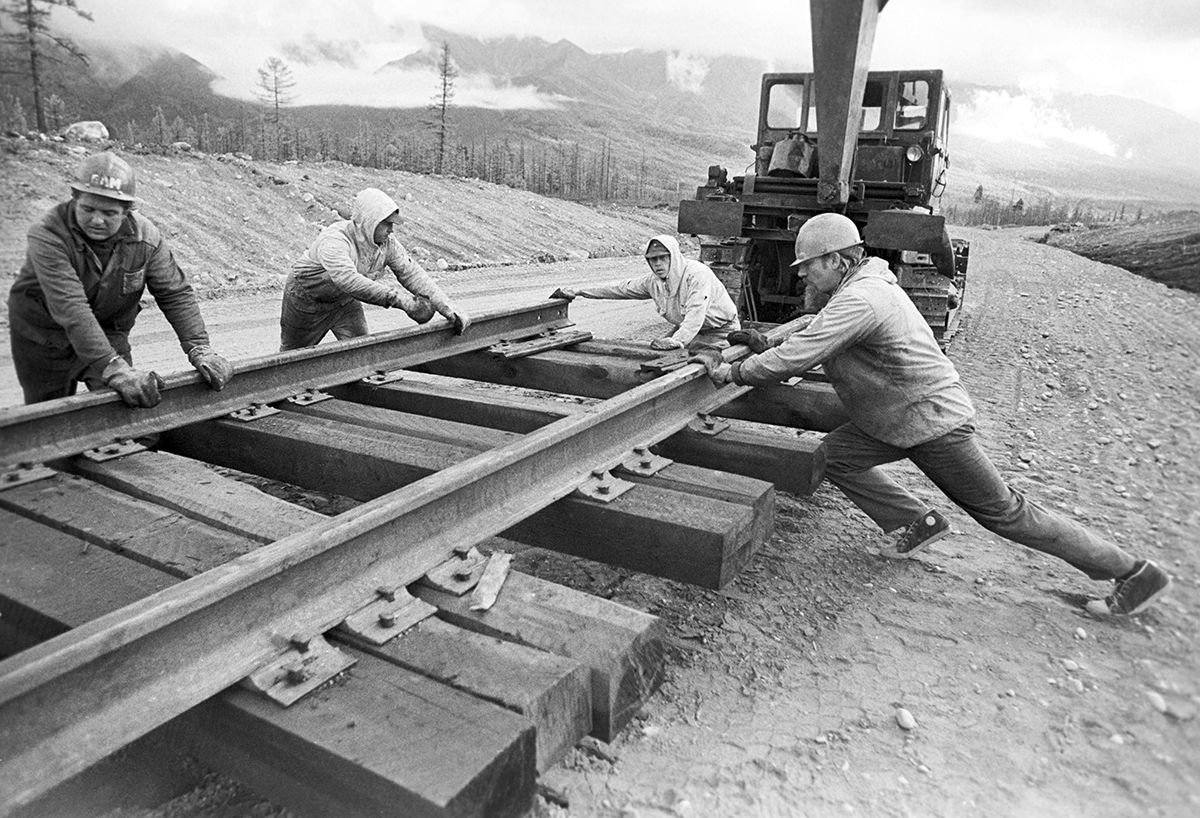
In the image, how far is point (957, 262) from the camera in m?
10.9

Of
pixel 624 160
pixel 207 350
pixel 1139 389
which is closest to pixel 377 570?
pixel 207 350

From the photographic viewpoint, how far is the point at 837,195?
8.28 meters

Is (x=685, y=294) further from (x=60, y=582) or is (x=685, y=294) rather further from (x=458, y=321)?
(x=60, y=582)

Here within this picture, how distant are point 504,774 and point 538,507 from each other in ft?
4.08

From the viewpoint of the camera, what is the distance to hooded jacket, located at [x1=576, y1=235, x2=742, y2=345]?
5.89 metres

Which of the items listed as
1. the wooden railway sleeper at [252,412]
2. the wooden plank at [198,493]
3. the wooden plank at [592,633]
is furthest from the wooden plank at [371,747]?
the wooden railway sleeper at [252,412]

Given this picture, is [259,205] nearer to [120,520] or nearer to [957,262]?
[957,262]

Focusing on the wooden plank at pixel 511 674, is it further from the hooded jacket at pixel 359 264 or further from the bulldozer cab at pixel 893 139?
the bulldozer cab at pixel 893 139

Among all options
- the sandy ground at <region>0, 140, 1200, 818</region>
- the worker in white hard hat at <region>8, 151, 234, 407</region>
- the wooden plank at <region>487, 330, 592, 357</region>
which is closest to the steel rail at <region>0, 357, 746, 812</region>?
the sandy ground at <region>0, 140, 1200, 818</region>

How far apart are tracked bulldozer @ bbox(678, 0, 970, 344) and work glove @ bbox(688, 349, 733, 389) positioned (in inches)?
109

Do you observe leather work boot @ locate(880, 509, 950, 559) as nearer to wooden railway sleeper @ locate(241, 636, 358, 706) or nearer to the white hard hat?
the white hard hat

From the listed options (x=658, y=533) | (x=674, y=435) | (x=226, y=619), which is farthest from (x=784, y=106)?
(x=226, y=619)

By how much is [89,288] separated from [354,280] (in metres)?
1.58

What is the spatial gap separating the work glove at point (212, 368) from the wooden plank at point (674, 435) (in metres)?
0.79
